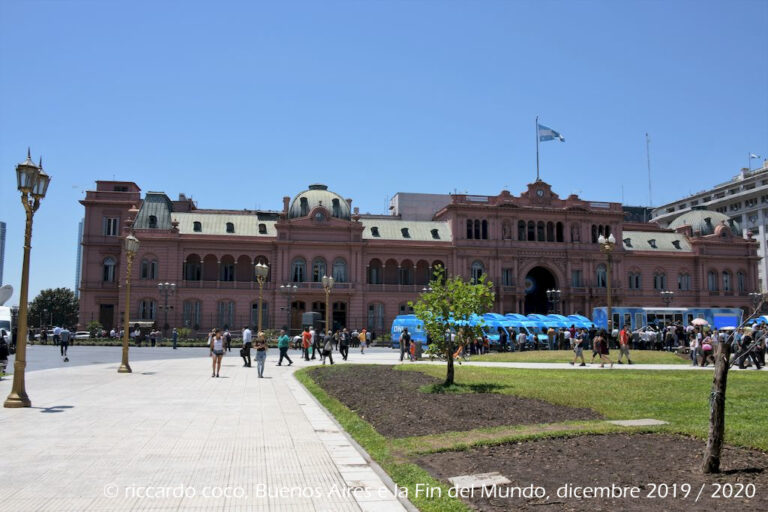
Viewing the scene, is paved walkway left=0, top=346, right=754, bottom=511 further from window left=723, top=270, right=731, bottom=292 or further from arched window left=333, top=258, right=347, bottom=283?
window left=723, top=270, right=731, bottom=292

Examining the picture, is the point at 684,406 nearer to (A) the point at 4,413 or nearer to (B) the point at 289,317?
(A) the point at 4,413

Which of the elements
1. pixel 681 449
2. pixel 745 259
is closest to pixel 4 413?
pixel 681 449

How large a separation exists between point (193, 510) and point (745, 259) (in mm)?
88955

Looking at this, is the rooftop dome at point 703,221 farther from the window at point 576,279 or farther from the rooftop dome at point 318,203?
the rooftop dome at point 318,203

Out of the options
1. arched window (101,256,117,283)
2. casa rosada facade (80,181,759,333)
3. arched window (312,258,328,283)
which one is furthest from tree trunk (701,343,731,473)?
arched window (101,256,117,283)

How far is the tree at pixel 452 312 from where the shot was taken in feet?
62.5

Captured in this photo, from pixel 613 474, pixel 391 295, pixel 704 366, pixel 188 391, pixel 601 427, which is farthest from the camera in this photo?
pixel 391 295

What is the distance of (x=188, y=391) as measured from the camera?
20.0 meters

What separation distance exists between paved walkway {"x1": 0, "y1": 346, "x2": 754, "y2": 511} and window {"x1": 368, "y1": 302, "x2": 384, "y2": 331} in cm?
5130

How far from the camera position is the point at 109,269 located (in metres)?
68.8

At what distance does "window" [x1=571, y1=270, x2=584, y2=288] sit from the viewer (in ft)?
242

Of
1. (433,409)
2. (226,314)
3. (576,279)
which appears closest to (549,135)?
(576,279)

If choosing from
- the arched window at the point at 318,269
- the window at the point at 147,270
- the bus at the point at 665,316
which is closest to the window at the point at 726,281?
the bus at the point at 665,316

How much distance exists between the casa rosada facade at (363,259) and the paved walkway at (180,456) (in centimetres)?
4944
